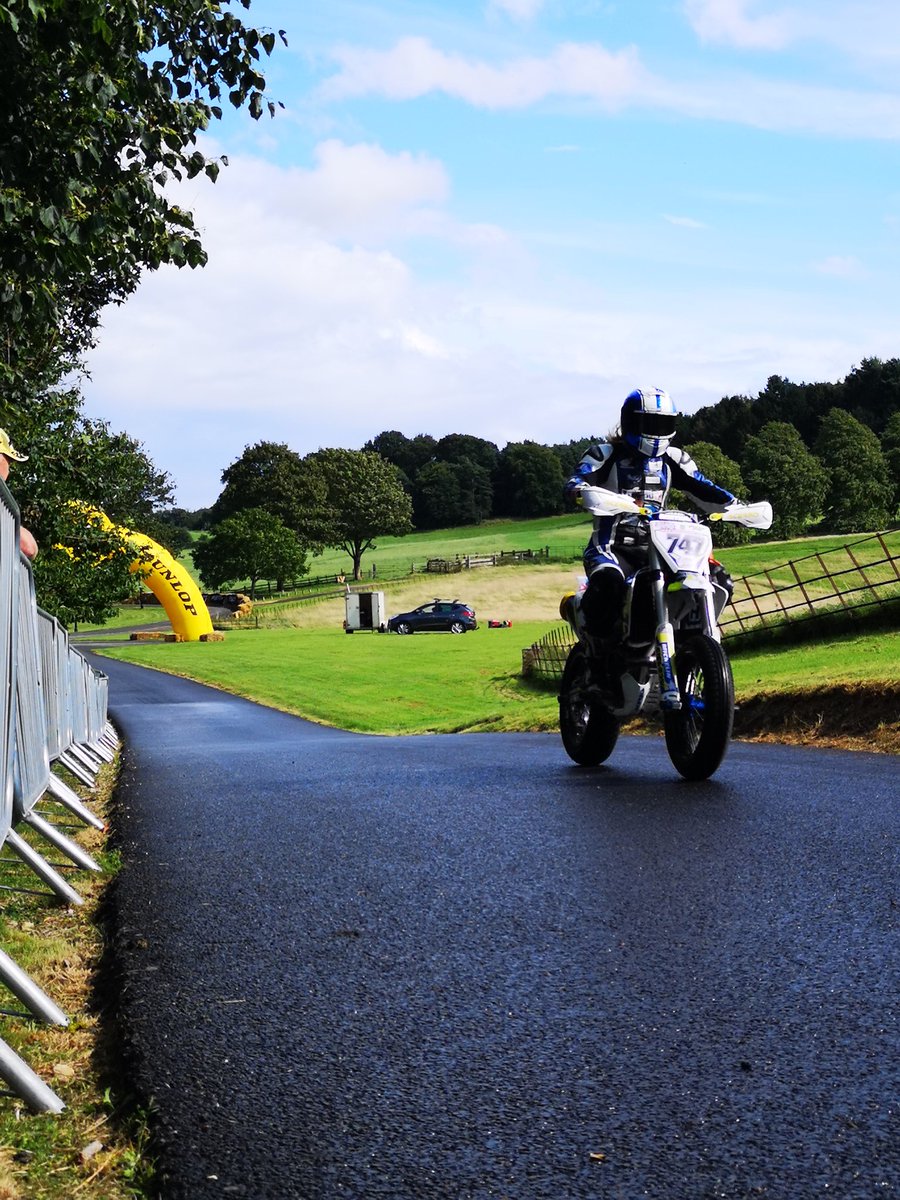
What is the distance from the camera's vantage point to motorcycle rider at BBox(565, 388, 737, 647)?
822cm

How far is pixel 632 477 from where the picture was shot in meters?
8.59

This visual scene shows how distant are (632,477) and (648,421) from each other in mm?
393

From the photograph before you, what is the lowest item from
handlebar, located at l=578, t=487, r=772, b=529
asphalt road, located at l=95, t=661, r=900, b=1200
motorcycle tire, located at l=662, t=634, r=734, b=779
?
asphalt road, located at l=95, t=661, r=900, b=1200

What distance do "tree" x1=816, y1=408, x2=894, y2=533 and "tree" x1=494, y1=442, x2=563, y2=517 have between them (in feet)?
185

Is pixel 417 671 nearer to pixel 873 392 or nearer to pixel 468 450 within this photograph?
pixel 873 392

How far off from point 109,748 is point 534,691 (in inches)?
802

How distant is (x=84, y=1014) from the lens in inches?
146

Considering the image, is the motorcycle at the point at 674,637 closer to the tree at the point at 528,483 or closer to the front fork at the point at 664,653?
the front fork at the point at 664,653

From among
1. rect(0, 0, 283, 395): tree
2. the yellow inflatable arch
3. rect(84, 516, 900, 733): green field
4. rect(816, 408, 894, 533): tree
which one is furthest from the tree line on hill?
rect(0, 0, 283, 395): tree

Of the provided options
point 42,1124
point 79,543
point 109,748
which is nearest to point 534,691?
point 79,543

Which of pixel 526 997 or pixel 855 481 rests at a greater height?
pixel 855 481

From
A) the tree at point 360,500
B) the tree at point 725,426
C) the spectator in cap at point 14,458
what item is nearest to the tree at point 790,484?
the tree at point 725,426

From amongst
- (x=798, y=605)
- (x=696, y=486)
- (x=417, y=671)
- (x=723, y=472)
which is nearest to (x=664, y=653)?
(x=696, y=486)

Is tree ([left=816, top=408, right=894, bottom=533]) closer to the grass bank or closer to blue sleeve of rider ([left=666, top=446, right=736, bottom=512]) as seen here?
the grass bank
